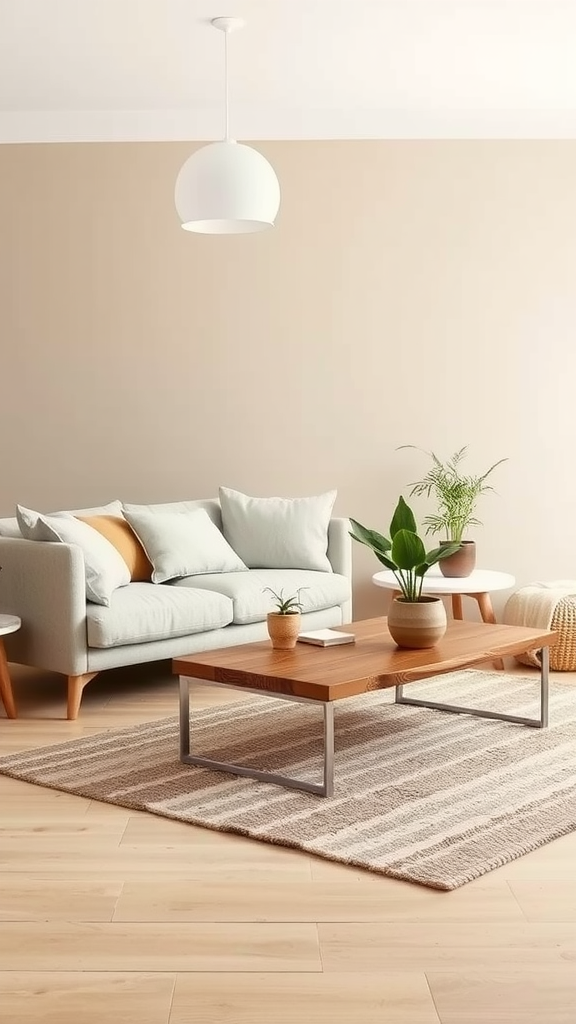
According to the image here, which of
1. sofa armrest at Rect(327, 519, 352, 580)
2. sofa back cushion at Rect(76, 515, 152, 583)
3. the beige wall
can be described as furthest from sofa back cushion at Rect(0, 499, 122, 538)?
sofa armrest at Rect(327, 519, 352, 580)

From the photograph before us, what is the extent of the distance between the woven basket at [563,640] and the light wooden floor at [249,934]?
250cm

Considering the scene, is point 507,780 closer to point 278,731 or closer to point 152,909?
point 278,731

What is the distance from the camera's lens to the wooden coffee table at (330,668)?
3635 mm

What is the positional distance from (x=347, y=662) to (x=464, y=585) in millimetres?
1827

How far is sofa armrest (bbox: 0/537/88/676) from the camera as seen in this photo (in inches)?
185

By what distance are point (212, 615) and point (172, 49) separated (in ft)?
7.95

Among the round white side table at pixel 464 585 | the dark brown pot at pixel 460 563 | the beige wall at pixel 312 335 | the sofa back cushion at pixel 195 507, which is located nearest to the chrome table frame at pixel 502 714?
the round white side table at pixel 464 585

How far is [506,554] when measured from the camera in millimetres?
6504

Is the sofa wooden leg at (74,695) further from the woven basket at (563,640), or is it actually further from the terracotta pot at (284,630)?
the woven basket at (563,640)

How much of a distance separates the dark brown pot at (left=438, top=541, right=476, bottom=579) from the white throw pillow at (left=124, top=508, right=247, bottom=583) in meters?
1.02

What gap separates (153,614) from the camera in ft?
16.1

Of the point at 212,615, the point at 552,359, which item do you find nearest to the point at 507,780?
the point at 212,615

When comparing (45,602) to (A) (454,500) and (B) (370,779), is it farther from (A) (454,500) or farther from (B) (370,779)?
(A) (454,500)

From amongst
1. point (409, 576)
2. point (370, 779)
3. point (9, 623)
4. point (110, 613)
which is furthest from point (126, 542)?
point (370, 779)
